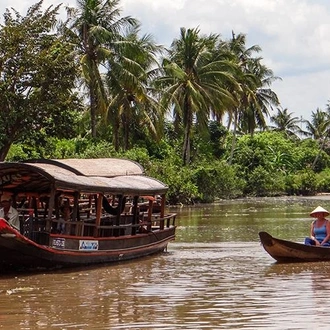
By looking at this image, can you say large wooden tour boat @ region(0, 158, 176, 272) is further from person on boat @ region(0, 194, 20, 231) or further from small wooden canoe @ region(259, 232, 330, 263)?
small wooden canoe @ region(259, 232, 330, 263)

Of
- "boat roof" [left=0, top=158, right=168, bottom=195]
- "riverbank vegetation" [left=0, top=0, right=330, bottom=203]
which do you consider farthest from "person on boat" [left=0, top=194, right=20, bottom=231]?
"riverbank vegetation" [left=0, top=0, right=330, bottom=203]

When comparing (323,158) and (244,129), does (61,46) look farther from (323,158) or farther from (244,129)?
(323,158)

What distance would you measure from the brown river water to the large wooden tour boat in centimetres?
28

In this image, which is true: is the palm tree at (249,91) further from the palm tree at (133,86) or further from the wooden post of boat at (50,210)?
the wooden post of boat at (50,210)

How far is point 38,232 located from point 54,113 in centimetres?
1597

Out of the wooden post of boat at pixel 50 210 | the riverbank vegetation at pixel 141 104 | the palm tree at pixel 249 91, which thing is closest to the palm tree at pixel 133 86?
the riverbank vegetation at pixel 141 104

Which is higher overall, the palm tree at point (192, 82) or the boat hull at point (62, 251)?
the palm tree at point (192, 82)

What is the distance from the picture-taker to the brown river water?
887 centimetres

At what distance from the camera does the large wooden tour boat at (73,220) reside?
1287 centimetres

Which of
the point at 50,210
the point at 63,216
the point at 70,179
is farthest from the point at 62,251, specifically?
the point at 63,216

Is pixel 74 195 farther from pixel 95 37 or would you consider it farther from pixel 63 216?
pixel 95 37

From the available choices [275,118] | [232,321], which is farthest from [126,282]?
[275,118]

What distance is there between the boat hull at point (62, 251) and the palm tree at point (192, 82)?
23.7m

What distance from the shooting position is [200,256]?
16.5 m
